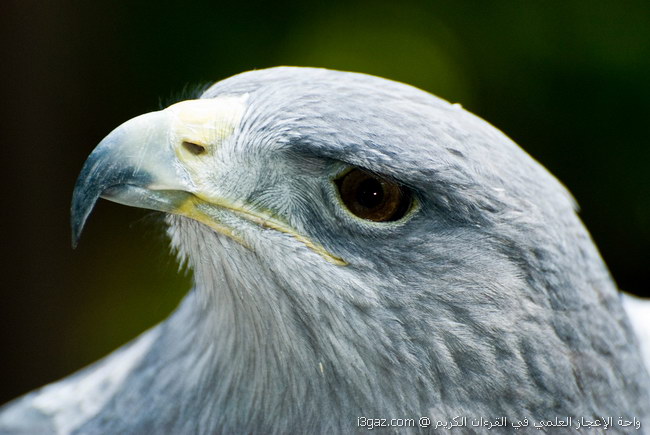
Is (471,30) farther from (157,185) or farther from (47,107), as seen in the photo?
(157,185)

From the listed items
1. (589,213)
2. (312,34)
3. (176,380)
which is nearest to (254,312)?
(176,380)

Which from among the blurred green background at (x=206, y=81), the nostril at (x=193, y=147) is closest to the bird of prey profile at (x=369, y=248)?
the nostril at (x=193, y=147)

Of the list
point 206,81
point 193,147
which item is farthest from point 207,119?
point 206,81

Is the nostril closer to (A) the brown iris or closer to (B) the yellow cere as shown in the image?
(B) the yellow cere

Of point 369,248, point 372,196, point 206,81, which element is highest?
point 206,81

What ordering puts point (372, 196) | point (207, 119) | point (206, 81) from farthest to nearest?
point (206, 81) < point (207, 119) < point (372, 196)

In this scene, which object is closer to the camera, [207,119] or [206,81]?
[207,119]

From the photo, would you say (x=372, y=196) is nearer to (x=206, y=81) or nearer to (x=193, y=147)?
(x=193, y=147)

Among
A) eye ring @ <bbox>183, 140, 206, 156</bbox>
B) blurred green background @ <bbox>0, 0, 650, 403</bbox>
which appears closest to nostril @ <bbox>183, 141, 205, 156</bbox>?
eye ring @ <bbox>183, 140, 206, 156</bbox>

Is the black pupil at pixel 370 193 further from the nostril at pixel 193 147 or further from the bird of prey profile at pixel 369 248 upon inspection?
the nostril at pixel 193 147
